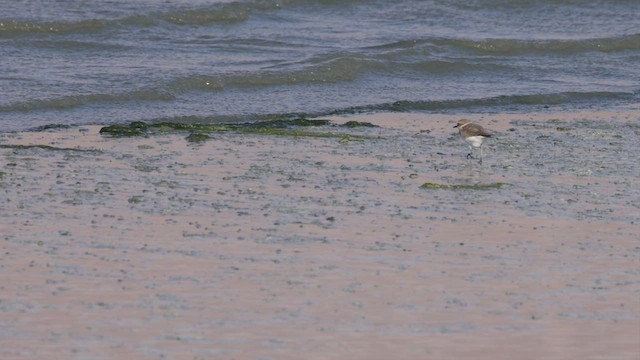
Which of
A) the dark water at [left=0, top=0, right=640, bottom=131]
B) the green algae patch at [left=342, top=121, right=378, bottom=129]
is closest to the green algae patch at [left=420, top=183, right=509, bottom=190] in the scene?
the green algae patch at [left=342, top=121, right=378, bottom=129]

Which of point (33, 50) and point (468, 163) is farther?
point (33, 50)

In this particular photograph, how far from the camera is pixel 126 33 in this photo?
59.3 feet

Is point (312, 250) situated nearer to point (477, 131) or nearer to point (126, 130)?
point (477, 131)

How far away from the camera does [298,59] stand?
16.8 meters

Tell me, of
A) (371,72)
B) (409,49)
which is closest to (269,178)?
(371,72)

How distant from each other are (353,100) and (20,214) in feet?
22.3

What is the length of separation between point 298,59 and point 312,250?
29.9ft

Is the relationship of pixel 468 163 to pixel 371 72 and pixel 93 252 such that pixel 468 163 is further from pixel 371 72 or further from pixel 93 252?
pixel 371 72

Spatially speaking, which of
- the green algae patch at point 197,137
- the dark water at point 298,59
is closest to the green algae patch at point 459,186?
the green algae patch at point 197,137

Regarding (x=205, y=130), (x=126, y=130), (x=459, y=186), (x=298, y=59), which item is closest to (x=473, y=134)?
(x=459, y=186)

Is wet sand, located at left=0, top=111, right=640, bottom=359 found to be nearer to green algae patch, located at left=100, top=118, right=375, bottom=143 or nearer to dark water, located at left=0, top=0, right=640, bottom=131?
green algae patch, located at left=100, top=118, right=375, bottom=143

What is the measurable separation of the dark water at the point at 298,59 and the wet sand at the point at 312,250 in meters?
2.50

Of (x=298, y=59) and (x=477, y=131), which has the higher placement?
(x=477, y=131)

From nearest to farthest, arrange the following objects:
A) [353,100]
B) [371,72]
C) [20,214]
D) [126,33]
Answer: [20,214]
[353,100]
[371,72]
[126,33]
